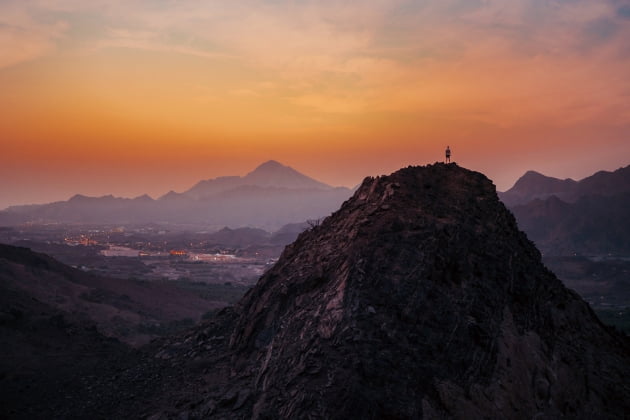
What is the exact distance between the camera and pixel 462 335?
1100 cm

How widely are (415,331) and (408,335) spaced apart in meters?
0.23

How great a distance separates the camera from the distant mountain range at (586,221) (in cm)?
10788

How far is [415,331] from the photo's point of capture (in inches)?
425

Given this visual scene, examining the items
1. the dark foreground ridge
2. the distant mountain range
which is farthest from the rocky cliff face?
the distant mountain range

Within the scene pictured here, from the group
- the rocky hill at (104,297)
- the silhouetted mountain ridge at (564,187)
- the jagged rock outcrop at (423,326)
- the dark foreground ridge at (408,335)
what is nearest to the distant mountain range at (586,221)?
the silhouetted mountain ridge at (564,187)

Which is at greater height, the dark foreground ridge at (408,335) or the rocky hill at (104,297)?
the dark foreground ridge at (408,335)

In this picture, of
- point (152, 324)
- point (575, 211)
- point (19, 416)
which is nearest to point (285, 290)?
point (19, 416)

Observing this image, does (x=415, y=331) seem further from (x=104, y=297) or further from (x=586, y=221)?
(x=586, y=221)

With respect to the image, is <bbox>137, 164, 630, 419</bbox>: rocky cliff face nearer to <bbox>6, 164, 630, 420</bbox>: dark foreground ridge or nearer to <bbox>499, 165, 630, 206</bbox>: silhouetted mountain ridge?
<bbox>6, 164, 630, 420</bbox>: dark foreground ridge

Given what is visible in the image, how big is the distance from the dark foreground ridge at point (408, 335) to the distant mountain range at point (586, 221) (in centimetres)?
10290

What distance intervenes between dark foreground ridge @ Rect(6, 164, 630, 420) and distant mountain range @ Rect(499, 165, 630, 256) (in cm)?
10290

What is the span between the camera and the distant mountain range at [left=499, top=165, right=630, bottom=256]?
10788 centimetres

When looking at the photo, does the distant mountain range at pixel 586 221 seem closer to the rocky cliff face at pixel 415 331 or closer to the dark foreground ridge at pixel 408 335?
the rocky cliff face at pixel 415 331

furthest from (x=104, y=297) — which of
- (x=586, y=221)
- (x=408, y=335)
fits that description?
(x=586, y=221)
